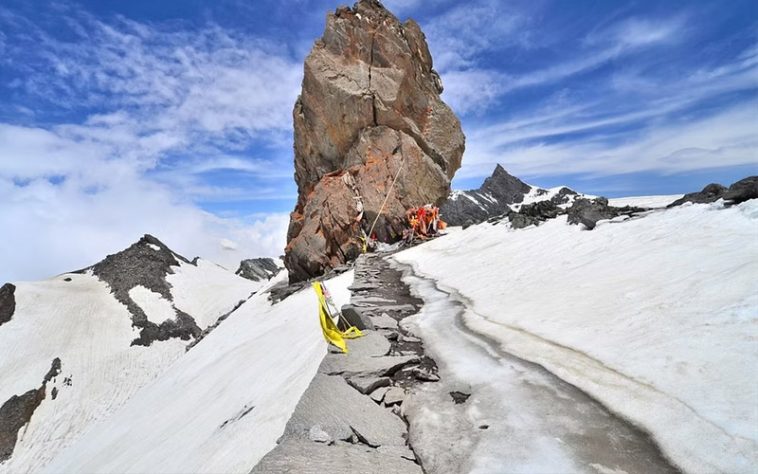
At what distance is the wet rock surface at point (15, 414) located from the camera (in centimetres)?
2534

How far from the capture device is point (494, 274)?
30.6 feet

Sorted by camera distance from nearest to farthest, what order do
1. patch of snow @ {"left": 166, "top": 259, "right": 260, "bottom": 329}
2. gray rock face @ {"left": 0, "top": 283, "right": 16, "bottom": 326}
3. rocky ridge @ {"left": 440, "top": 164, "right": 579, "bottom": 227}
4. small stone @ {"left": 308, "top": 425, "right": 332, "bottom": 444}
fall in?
small stone @ {"left": 308, "top": 425, "right": 332, "bottom": 444} → gray rock face @ {"left": 0, "top": 283, "right": 16, "bottom": 326} → patch of snow @ {"left": 166, "top": 259, "right": 260, "bottom": 329} → rocky ridge @ {"left": 440, "top": 164, "right": 579, "bottom": 227}

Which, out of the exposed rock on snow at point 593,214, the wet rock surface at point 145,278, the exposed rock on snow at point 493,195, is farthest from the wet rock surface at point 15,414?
the exposed rock on snow at point 493,195

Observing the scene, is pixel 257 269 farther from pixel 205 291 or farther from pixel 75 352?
pixel 75 352

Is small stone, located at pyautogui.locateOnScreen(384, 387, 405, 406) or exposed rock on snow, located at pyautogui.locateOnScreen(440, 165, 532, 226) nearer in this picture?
small stone, located at pyautogui.locateOnScreen(384, 387, 405, 406)

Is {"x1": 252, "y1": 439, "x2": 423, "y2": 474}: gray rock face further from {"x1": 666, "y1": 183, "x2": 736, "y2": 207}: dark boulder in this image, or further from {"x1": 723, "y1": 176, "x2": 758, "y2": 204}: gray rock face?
{"x1": 666, "y1": 183, "x2": 736, "y2": 207}: dark boulder

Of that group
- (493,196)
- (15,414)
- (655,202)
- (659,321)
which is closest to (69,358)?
(15,414)

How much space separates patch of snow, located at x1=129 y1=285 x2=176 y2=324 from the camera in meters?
40.7

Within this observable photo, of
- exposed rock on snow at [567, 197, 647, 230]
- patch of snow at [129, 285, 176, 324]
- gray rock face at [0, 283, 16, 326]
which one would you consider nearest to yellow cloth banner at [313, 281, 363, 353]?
exposed rock on snow at [567, 197, 647, 230]

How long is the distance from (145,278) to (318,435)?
50.3 metres

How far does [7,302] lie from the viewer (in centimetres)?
3525

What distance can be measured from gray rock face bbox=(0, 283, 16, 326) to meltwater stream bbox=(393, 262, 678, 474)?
4516cm

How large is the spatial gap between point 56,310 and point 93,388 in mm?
11173

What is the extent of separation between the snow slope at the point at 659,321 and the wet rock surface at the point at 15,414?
33259 mm
